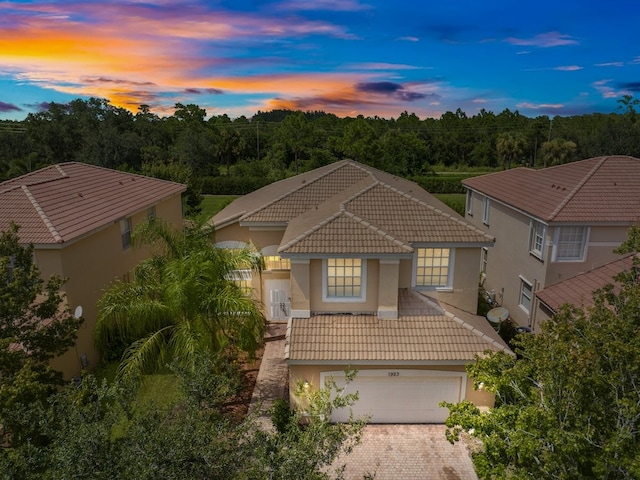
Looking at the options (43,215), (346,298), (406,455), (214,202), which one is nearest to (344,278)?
(346,298)

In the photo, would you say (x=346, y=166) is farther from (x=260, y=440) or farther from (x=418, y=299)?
(x=260, y=440)

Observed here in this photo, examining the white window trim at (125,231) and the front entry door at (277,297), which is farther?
the front entry door at (277,297)

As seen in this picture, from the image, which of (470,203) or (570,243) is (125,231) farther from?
(470,203)

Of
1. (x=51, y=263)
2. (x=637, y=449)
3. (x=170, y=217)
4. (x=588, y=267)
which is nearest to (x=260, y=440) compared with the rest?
(x=637, y=449)

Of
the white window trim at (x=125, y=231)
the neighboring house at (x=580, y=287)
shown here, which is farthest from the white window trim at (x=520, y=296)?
the white window trim at (x=125, y=231)

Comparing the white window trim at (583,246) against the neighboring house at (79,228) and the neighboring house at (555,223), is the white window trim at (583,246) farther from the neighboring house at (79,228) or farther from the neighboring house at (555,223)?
the neighboring house at (79,228)
